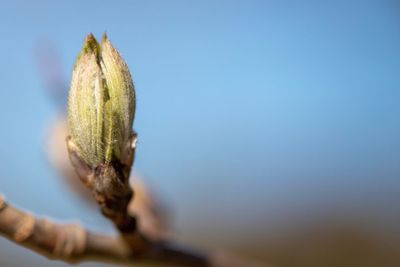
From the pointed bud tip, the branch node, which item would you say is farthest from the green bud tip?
the branch node

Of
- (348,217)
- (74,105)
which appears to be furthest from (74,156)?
(348,217)

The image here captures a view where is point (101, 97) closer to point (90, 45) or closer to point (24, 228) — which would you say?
point (90, 45)

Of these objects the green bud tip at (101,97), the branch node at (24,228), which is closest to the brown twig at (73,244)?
the branch node at (24,228)

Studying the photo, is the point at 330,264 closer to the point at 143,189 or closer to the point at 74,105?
the point at 143,189

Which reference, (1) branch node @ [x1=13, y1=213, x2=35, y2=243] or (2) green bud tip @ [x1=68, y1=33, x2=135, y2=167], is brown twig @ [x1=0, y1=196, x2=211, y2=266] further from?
(2) green bud tip @ [x1=68, y1=33, x2=135, y2=167]

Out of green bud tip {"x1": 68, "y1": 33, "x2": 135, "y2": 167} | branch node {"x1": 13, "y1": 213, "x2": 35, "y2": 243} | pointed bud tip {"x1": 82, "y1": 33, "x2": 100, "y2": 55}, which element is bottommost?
branch node {"x1": 13, "y1": 213, "x2": 35, "y2": 243}

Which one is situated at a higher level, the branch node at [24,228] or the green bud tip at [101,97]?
the green bud tip at [101,97]

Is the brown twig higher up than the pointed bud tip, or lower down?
lower down

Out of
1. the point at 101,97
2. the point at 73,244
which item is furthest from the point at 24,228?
the point at 101,97

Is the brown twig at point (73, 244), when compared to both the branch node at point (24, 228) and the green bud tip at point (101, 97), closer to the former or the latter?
the branch node at point (24, 228)
